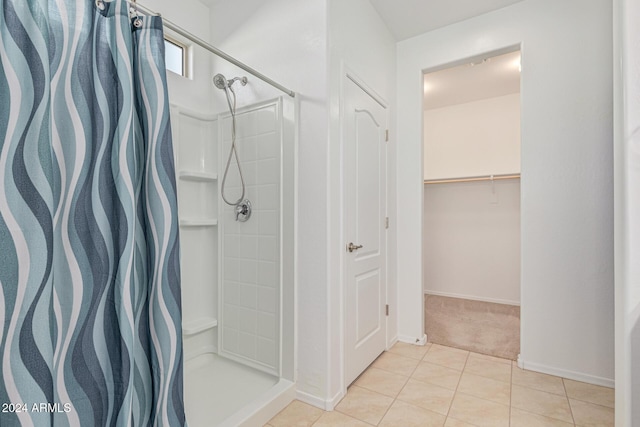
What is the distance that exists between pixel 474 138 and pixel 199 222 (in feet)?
11.7

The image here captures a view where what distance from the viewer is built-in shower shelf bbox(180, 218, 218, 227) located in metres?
2.23

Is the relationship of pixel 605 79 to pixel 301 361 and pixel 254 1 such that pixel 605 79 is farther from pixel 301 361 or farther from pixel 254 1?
pixel 301 361

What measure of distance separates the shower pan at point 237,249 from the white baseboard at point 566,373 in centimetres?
172

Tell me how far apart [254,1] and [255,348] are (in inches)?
95.0

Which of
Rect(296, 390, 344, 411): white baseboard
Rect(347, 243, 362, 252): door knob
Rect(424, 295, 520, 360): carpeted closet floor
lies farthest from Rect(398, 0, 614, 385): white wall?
Rect(296, 390, 344, 411): white baseboard

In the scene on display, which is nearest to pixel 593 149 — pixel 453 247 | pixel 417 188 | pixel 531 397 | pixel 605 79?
pixel 605 79

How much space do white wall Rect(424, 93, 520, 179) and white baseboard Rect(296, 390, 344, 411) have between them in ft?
10.8

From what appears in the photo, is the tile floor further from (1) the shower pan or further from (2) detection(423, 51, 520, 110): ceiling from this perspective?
(2) detection(423, 51, 520, 110): ceiling

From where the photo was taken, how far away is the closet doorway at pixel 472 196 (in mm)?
3666

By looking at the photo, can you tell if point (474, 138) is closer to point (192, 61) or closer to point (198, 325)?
point (192, 61)

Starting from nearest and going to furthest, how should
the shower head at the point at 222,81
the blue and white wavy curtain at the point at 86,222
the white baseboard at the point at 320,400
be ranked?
the blue and white wavy curtain at the point at 86,222 < the white baseboard at the point at 320,400 < the shower head at the point at 222,81

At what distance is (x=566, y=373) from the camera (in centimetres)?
223

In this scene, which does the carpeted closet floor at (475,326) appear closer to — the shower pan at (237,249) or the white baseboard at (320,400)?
the white baseboard at (320,400)

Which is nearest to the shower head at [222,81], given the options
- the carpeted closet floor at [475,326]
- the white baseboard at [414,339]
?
the white baseboard at [414,339]
